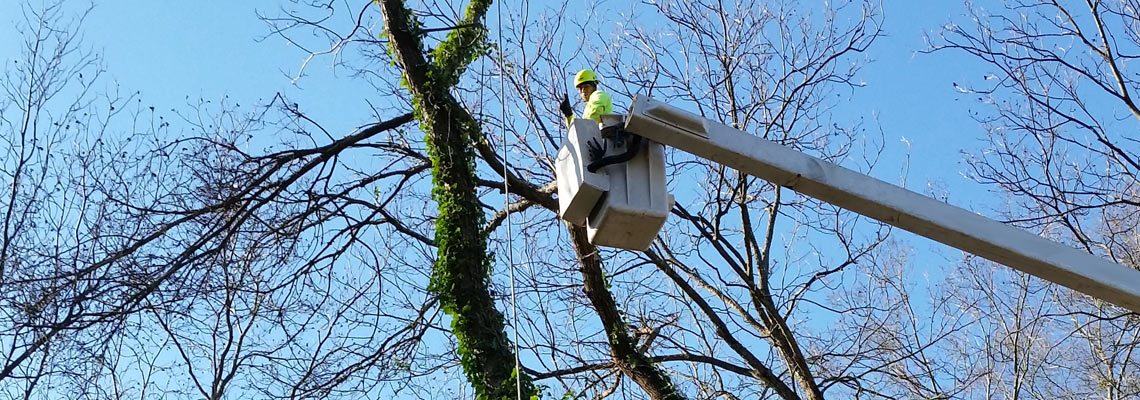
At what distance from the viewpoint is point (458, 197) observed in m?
8.84

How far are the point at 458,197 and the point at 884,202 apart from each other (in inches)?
163

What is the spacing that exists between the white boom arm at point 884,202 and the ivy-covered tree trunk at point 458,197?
3.07 metres

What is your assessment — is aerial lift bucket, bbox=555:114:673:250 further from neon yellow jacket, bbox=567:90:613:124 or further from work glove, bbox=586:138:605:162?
neon yellow jacket, bbox=567:90:613:124

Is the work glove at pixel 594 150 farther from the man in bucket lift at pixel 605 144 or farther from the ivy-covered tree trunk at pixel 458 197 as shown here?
the ivy-covered tree trunk at pixel 458 197

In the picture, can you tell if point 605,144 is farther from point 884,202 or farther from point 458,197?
point 458,197

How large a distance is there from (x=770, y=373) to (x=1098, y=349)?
532 centimetres

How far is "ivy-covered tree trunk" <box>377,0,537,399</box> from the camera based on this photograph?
26.6 feet

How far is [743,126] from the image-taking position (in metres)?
10.9

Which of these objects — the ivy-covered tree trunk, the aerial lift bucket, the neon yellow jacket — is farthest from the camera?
the ivy-covered tree trunk

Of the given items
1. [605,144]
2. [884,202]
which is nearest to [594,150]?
[605,144]

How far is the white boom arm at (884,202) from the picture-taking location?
5082mm

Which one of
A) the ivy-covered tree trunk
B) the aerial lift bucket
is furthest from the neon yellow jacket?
the ivy-covered tree trunk

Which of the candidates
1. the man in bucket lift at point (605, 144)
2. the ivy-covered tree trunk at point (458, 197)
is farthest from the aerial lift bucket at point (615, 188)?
the ivy-covered tree trunk at point (458, 197)

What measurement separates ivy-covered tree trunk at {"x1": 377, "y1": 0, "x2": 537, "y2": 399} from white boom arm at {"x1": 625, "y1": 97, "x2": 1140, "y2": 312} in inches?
121
